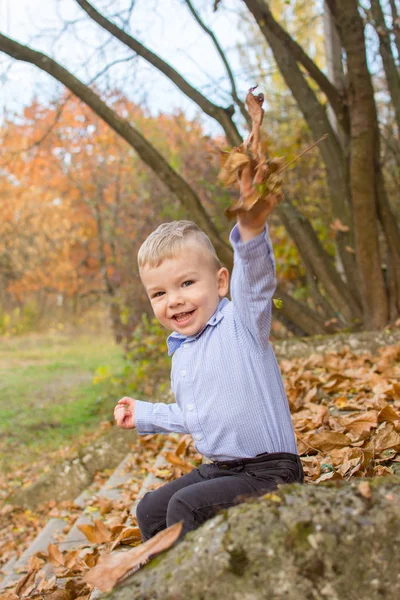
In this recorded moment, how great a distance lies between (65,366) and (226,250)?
8997mm

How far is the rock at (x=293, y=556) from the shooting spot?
4.32ft

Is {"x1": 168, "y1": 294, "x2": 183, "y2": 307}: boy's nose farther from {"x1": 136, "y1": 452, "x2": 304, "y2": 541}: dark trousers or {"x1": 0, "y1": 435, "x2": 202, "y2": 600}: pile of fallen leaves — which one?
{"x1": 0, "y1": 435, "x2": 202, "y2": 600}: pile of fallen leaves

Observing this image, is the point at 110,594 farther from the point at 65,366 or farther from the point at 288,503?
the point at 65,366

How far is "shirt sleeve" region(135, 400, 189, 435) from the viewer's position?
96.2 inches

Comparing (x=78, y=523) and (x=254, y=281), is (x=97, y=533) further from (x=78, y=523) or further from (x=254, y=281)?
(x=254, y=281)

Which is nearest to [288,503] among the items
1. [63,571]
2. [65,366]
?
[63,571]

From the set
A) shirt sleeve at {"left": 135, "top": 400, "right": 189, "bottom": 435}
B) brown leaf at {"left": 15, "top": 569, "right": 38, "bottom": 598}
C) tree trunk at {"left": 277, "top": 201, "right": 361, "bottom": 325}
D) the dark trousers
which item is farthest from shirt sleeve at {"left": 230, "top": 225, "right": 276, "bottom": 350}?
tree trunk at {"left": 277, "top": 201, "right": 361, "bottom": 325}

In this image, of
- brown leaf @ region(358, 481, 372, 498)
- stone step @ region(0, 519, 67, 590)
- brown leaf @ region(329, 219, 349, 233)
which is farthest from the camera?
brown leaf @ region(329, 219, 349, 233)

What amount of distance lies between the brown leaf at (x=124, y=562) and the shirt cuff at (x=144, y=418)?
927mm

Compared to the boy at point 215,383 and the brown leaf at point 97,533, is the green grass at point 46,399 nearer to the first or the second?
the brown leaf at point 97,533

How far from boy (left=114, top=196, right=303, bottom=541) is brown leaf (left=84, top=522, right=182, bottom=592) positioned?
0.37 meters

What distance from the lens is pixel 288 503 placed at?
56.9 inches

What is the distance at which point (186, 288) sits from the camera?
217 cm

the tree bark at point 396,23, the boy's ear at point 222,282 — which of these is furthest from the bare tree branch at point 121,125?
the boy's ear at point 222,282
